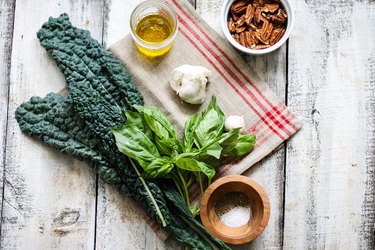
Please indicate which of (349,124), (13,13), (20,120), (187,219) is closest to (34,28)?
(13,13)

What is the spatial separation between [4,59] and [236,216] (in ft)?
2.06

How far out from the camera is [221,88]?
4.25 ft

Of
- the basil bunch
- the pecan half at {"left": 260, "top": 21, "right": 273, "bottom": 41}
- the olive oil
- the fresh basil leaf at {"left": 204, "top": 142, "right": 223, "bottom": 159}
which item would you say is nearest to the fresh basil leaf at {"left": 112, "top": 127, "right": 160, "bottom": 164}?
the basil bunch

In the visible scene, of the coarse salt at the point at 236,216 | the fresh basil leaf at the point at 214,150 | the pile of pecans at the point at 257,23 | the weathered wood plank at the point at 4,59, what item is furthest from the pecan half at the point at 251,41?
the weathered wood plank at the point at 4,59

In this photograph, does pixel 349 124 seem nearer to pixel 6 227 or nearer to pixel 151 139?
pixel 151 139

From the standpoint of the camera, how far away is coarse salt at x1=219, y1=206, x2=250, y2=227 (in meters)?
1.26

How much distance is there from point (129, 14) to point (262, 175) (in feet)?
1.53

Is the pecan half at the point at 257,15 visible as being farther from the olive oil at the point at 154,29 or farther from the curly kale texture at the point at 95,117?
the curly kale texture at the point at 95,117

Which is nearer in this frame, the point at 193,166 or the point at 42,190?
the point at 193,166

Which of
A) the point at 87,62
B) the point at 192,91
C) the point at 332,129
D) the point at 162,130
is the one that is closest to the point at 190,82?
the point at 192,91

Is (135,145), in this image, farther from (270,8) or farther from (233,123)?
(270,8)

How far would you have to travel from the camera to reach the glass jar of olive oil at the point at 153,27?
125 centimetres

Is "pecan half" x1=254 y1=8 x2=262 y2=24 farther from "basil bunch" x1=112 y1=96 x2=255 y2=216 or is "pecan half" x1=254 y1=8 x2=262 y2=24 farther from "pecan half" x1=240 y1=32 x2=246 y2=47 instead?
"basil bunch" x1=112 y1=96 x2=255 y2=216

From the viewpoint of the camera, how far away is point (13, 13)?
52.4 inches
